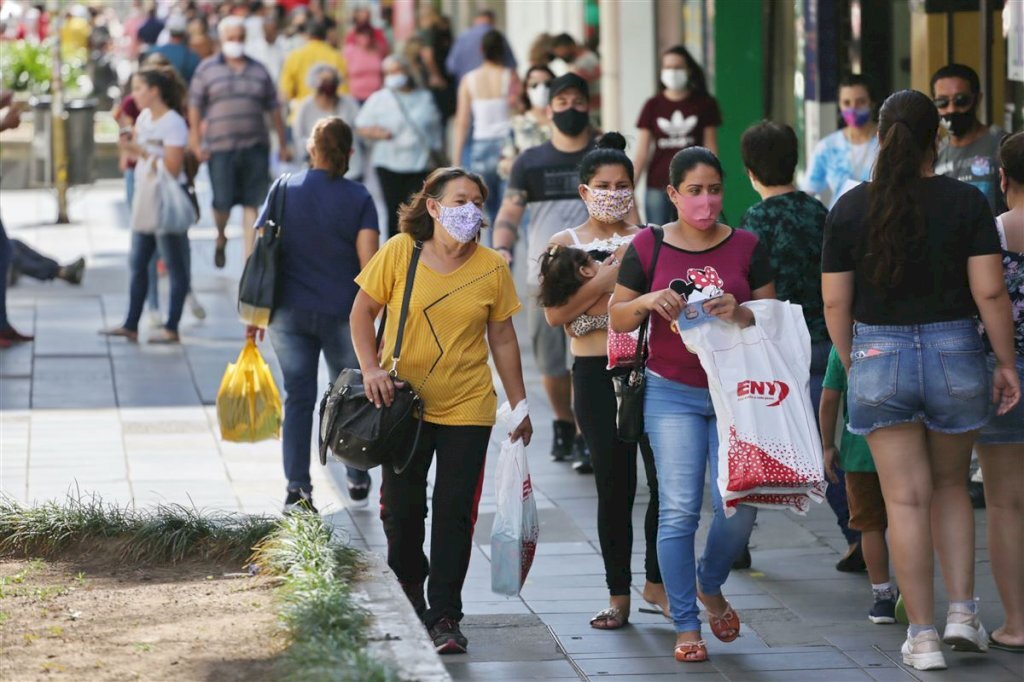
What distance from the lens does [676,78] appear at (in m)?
13.1

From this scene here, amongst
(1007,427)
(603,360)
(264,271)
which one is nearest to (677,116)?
(264,271)

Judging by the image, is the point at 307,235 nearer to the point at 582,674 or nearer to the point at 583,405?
the point at 583,405

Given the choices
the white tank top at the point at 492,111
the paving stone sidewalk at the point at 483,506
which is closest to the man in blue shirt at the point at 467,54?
the white tank top at the point at 492,111

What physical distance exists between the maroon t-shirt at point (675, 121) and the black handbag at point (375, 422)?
6866 mm

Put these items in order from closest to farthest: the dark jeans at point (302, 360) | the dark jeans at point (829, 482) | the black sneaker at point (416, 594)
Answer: the black sneaker at point (416, 594)
the dark jeans at point (829, 482)
the dark jeans at point (302, 360)

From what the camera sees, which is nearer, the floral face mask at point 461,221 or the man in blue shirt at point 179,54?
the floral face mask at point 461,221

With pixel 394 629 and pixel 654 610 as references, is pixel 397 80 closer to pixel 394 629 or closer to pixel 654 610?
pixel 654 610

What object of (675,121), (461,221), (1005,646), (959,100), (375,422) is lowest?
(1005,646)

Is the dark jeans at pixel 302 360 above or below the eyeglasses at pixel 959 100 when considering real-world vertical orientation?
below

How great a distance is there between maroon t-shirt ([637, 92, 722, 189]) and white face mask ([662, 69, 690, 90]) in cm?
9

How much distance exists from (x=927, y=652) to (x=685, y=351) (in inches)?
47.5

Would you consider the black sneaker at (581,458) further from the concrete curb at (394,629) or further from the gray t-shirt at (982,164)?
the concrete curb at (394,629)

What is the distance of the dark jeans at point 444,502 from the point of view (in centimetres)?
637

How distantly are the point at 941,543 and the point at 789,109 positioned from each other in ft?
30.8
